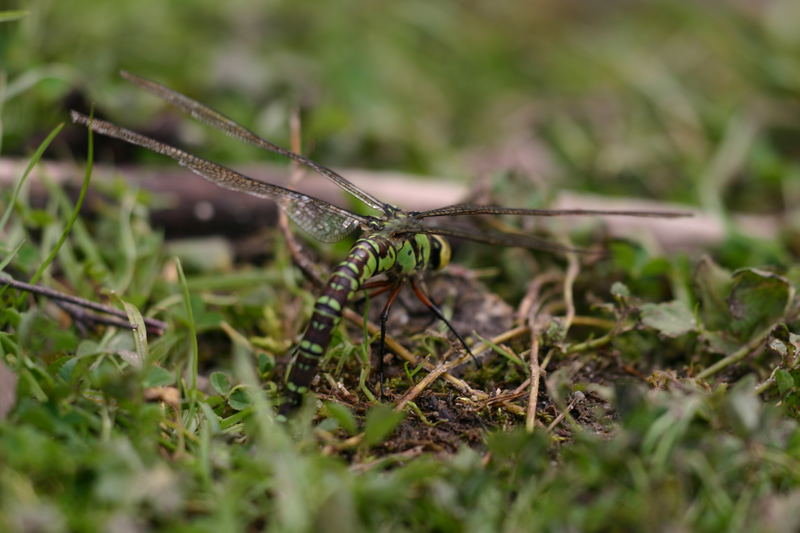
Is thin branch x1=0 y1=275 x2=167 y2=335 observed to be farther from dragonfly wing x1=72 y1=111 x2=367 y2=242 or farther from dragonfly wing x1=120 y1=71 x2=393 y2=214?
dragonfly wing x1=120 y1=71 x2=393 y2=214

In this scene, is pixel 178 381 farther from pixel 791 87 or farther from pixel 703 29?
pixel 703 29

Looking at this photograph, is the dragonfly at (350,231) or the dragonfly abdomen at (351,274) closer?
the dragonfly abdomen at (351,274)

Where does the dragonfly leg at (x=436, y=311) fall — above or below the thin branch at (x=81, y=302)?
above

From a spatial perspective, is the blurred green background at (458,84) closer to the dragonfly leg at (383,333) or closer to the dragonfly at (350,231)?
the dragonfly at (350,231)

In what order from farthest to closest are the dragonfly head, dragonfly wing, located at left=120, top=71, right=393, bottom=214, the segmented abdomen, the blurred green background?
the blurred green background → the dragonfly head → dragonfly wing, located at left=120, top=71, right=393, bottom=214 → the segmented abdomen

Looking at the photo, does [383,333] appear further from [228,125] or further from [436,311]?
[228,125]

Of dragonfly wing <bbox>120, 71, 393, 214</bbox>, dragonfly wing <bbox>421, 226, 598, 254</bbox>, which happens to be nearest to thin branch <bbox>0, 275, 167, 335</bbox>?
dragonfly wing <bbox>120, 71, 393, 214</bbox>

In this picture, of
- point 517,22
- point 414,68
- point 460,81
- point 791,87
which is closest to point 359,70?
point 414,68

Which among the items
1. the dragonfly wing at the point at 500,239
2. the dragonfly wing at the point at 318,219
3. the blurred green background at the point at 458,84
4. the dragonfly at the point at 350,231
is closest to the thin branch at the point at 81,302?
the dragonfly at the point at 350,231
